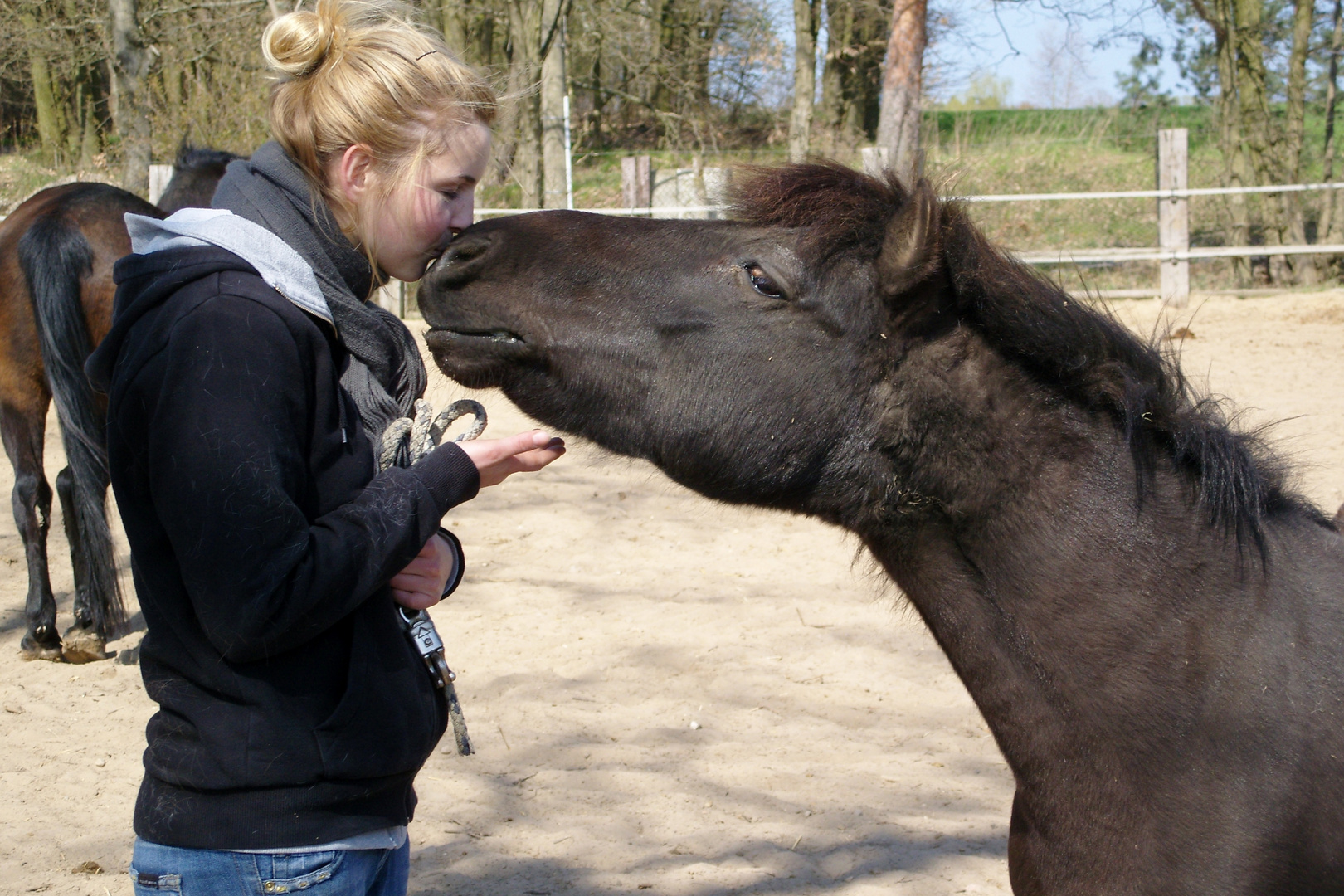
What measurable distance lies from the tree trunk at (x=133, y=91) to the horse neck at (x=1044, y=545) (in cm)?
1296

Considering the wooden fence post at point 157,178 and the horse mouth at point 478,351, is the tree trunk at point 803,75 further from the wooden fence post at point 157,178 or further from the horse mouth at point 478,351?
the horse mouth at point 478,351

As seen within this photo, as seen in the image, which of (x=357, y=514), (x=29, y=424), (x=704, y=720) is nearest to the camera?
(x=357, y=514)

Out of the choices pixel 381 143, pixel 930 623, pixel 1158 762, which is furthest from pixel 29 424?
pixel 1158 762

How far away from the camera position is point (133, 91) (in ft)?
42.3

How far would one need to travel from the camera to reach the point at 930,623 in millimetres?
1928

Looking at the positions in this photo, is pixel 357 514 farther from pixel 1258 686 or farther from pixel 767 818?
pixel 767 818

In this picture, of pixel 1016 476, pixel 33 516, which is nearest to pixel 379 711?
pixel 1016 476

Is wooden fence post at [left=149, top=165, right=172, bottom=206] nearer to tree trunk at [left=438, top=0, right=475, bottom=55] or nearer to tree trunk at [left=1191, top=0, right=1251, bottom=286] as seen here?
tree trunk at [left=438, top=0, right=475, bottom=55]

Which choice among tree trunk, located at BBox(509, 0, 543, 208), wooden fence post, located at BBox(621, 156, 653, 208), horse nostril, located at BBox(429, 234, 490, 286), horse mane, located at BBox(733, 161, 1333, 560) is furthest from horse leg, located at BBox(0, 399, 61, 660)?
tree trunk, located at BBox(509, 0, 543, 208)

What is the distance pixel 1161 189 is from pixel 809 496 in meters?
12.4

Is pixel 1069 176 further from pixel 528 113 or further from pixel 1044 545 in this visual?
pixel 1044 545

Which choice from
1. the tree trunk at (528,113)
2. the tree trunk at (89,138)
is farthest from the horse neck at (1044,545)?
the tree trunk at (89,138)

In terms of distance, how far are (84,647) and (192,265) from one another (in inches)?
157

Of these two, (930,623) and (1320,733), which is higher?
(930,623)
